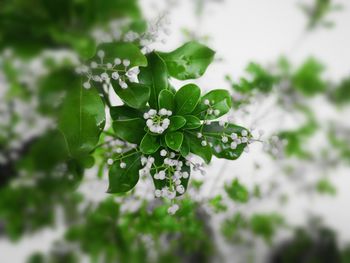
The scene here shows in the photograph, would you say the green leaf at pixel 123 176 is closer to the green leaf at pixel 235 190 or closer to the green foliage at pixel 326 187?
the green leaf at pixel 235 190

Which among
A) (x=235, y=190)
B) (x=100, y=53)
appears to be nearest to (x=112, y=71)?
(x=100, y=53)

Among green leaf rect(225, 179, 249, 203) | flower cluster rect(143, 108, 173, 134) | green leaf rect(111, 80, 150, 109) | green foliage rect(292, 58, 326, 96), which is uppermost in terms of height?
green foliage rect(292, 58, 326, 96)

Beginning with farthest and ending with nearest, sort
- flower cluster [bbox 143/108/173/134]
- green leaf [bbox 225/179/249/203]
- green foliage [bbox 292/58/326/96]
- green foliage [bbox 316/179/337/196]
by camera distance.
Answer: green foliage [bbox 316/179/337/196], green foliage [bbox 292/58/326/96], green leaf [bbox 225/179/249/203], flower cluster [bbox 143/108/173/134]

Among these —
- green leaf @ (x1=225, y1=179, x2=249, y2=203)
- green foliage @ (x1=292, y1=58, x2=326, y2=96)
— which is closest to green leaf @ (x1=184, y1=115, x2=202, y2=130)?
green leaf @ (x1=225, y1=179, x2=249, y2=203)

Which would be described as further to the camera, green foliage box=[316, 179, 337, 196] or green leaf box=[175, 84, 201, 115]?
green foliage box=[316, 179, 337, 196]

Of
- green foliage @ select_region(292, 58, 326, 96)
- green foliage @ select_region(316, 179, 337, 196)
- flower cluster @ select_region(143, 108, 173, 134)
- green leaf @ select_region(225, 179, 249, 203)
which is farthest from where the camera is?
green foliage @ select_region(316, 179, 337, 196)

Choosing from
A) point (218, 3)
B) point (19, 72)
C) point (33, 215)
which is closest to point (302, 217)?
point (218, 3)

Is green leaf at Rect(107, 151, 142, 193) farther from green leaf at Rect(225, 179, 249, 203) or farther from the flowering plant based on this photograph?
green leaf at Rect(225, 179, 249, 203)
